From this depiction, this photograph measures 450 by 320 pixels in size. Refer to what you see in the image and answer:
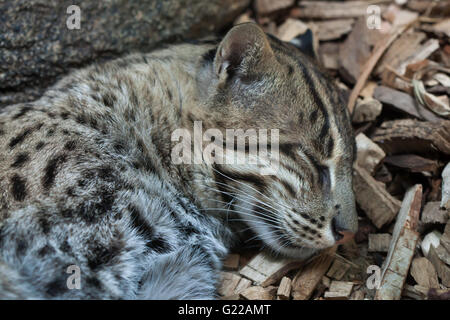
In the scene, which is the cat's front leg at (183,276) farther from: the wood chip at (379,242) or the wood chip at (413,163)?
the wood chip at (413,163)

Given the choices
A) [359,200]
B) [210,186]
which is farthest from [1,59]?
[359,200]

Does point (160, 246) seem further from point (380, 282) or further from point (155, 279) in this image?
point (380, 282)

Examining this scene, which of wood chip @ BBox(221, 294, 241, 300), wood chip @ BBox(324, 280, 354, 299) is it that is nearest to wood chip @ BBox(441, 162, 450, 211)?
wood chip @ BBox(324, 280, 354, 299)

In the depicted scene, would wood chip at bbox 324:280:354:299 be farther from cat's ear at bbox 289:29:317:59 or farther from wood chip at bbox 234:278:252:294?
cat's ear at bbox 289:29:317:59

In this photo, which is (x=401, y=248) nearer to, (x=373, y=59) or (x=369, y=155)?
(x=369, y=155)

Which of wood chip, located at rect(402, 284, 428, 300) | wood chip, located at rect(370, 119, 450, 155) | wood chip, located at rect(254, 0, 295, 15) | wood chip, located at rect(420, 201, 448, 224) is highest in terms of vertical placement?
wood chip, located at rect(254, 0, 295, 15)
